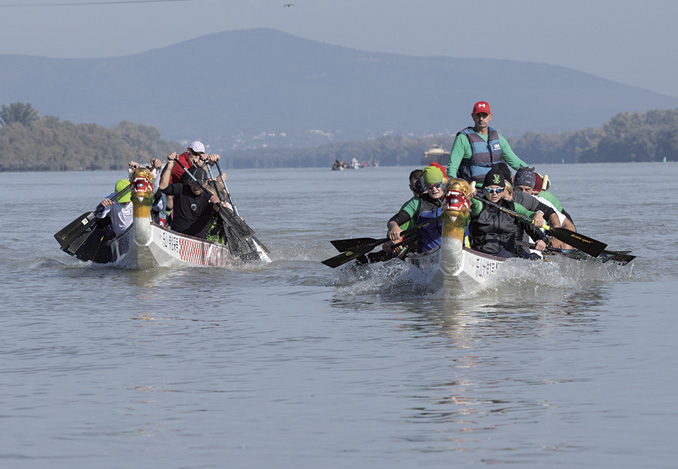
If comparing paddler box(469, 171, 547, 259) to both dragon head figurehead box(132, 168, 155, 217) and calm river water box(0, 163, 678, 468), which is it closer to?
calm river water box(0, 163, 678, 468)

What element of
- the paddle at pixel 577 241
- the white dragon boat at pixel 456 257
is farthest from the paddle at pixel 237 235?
the paddle at pixel 577 241

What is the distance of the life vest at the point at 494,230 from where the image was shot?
48.9 feet

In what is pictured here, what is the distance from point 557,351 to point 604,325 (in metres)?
2.06

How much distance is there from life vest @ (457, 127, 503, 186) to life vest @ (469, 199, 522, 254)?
1.44 meters

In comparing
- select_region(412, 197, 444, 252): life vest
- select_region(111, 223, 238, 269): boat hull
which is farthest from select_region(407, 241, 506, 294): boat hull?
select_region(111, 223, 238, 269): boat hull

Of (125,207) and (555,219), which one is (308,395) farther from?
(125,207)

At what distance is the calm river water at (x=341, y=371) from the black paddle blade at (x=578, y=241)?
490mm

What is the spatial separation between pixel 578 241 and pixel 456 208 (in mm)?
2893

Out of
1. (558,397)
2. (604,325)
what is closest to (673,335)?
(604,325)

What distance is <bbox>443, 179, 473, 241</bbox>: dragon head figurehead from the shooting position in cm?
1358

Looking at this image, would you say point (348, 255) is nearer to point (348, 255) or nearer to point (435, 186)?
point (348, 255)

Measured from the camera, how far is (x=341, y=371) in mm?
10117

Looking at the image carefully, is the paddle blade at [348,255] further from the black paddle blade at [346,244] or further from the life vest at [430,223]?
the life vest at [430,223]

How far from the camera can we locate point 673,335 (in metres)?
11.9
